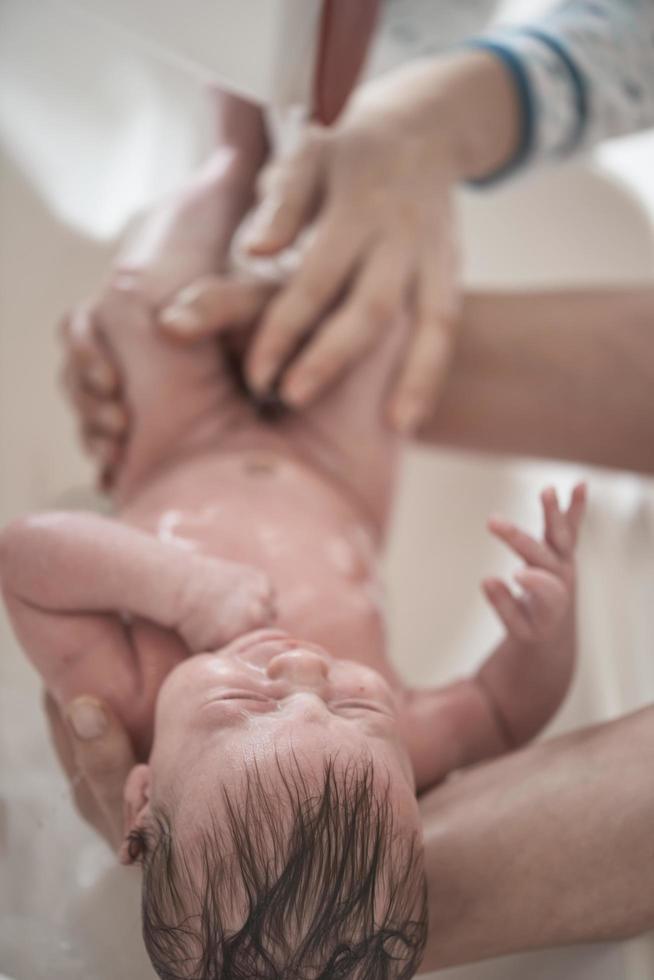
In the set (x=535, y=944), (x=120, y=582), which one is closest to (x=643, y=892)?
(x=535, y=944)

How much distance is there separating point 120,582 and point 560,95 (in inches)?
28.2

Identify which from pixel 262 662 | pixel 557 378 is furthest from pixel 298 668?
pixel 557 378

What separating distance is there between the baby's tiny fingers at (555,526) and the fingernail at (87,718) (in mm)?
322

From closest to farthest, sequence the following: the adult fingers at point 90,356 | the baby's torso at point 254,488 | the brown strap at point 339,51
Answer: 1. the baby's torso at point 254,488
2. the brown strap at point 339,51
3. the adult fingers at point 90,356

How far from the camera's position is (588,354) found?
1.00 metres

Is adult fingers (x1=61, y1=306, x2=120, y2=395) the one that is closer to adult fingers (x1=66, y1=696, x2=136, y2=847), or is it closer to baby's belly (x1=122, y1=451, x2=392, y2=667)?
baby's belly (x1=122, y1=451, x2=392, y2=667)

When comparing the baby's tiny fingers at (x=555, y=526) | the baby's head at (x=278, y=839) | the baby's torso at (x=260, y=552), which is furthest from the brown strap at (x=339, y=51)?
the baby's head at (x=278, y=839)

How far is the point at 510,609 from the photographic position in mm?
717

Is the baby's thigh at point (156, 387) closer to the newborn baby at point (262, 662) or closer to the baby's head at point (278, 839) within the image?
the newborn baby at point (262, 662)

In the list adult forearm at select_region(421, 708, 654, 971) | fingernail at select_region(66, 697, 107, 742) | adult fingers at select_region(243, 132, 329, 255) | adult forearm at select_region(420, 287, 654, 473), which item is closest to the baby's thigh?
adult fingers at select_region(243, 132, 329, 255)

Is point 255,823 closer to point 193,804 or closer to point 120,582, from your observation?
point 193,804

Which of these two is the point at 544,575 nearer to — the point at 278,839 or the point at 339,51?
the point at 278,839

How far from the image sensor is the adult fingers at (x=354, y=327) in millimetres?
936

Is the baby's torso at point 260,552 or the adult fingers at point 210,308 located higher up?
the adult fingers at point 210,308
